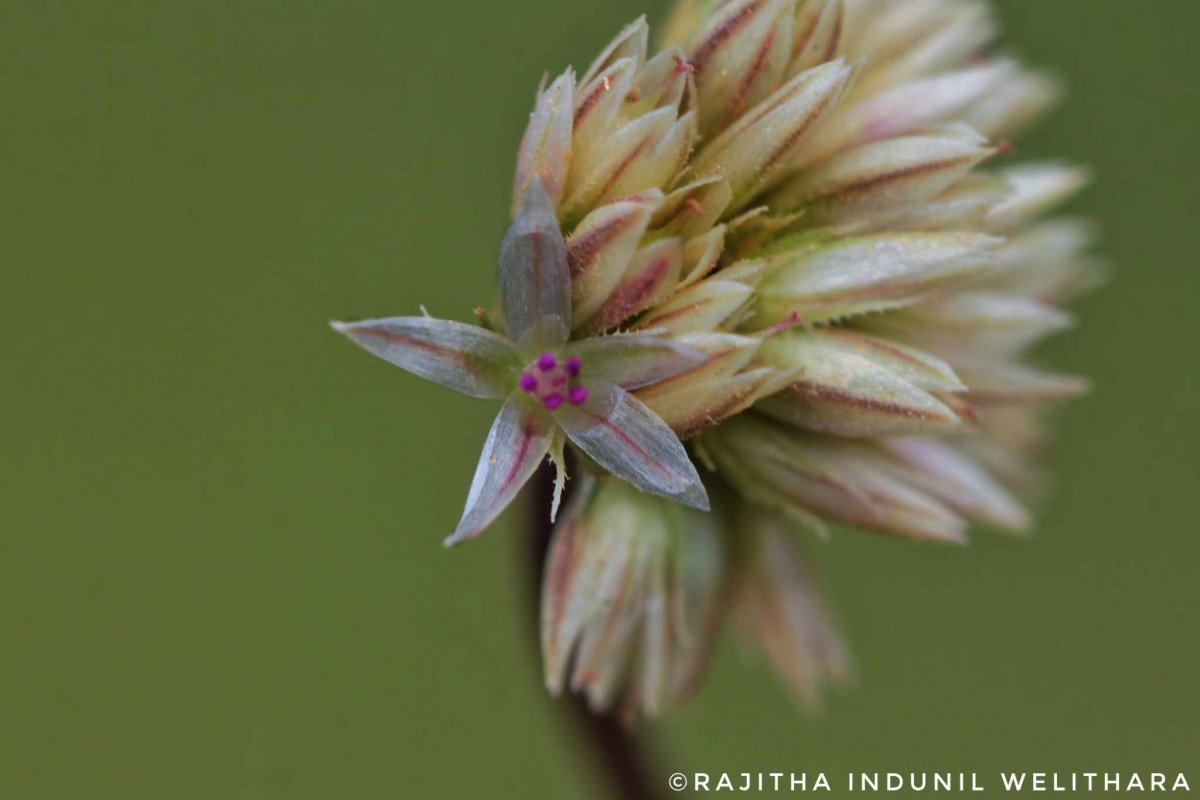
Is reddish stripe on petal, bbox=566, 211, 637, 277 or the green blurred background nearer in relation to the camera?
reddish stripe on petal, bbox=566, 211, 637, 277

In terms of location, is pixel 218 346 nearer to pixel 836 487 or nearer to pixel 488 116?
pixel 488 116

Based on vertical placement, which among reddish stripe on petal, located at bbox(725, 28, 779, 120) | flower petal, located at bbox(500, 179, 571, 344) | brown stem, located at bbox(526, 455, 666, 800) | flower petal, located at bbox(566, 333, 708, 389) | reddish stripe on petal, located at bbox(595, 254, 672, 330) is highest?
reddish stripe on petal, located at bbox(725, 28, 779, 120)

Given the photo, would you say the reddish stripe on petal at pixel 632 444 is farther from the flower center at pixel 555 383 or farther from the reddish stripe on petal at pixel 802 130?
the reddish stripe on petal at pixel 802 130

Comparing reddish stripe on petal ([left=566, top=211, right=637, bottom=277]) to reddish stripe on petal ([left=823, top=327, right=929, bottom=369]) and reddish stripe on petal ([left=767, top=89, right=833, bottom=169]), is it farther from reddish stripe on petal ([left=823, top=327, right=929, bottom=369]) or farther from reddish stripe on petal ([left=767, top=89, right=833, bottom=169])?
reddish stripe on petal ([left=823, top=327, right=929, bottom=369])

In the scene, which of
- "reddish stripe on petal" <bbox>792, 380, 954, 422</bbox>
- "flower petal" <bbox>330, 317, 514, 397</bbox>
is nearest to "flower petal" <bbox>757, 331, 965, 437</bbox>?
"reddish stripe on petal" <bbox>792, 380, 954, 422</bbox>

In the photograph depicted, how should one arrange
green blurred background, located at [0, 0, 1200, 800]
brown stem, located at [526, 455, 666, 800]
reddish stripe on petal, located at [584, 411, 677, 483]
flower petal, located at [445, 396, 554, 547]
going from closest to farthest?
flower petal, located at [445, 396, 554, 547] → reddish stripe on petal, located at [584, 411, 677, 483] → brown stem, located at [526, 455, 666, 800] → green blurred background, located at [0, 0, 1200, 800]


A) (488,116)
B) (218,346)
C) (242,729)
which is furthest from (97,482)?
(488,116)

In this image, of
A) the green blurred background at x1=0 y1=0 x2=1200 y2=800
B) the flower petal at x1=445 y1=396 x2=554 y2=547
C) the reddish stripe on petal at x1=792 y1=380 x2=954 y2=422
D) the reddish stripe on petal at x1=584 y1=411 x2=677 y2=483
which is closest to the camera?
the flower petal at x1=445 y1=396 x2=554 y2=547

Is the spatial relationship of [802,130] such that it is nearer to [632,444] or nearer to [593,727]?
[632,444]

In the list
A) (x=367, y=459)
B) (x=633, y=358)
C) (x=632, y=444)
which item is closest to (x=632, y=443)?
(x=632, y=444)
